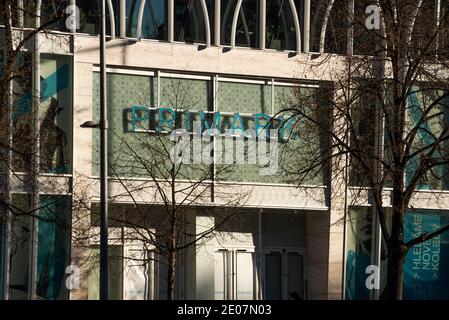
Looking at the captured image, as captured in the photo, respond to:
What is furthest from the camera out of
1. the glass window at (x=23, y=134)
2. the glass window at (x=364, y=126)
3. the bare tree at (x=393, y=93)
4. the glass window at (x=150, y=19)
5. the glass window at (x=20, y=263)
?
the glass window at (x=150, y=19)

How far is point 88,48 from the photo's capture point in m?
33.3

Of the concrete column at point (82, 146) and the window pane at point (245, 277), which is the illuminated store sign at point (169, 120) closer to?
the concrete column at point (82, 146)

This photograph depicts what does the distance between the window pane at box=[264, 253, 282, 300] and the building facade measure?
5 cm

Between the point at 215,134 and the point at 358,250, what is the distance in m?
6.31

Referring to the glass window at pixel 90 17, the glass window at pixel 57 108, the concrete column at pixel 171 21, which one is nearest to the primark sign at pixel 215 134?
the glass window at pixel 57 108

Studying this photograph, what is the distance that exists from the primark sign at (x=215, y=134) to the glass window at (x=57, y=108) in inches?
74.3

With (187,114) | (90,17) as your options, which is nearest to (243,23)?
(187,114)

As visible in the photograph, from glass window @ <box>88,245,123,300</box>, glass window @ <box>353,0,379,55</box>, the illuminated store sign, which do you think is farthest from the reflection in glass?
glass window @ <box>353,0,379,55</box>

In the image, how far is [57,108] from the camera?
33031 mm

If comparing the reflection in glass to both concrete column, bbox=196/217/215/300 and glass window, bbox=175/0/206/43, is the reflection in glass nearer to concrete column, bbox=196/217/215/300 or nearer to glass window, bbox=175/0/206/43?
glass window, bbox=175/0/206/43

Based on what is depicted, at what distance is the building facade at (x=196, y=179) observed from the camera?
106 feet

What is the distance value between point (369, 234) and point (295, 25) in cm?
718
